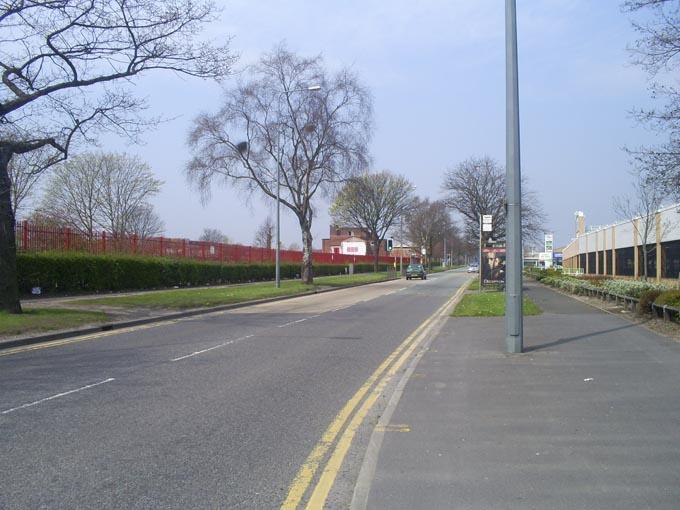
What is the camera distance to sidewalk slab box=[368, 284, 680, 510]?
426 cm

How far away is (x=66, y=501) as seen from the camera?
4297 millimetres

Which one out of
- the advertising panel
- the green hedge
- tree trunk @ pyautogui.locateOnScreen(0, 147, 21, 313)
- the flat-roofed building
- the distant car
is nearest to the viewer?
tree trunk @ pyautogui.locateOnScreen(0, 147, 21, 313)

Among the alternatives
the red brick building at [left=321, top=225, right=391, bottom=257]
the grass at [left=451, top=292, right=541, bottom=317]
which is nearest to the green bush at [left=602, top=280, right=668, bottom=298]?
the grass at [left=451, top=292, right=541, bottom=317]

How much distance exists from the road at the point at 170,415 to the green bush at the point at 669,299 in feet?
21.2

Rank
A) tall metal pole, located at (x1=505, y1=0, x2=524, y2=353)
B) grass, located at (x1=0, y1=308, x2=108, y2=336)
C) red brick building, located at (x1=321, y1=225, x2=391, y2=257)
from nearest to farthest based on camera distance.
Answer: tall metal pole, located at (x1=505, y1=0, x2=524, y2=353) → grass, located at (x1=0, y1=308, x2=108, y2=336) → red brick building, located at (x1=321, y1=225, x2=391, y2=257)

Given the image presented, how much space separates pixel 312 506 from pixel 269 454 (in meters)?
1.25

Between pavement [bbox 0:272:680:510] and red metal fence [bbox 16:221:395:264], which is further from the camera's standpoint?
red metal fence [bbox 16:221:395:264]

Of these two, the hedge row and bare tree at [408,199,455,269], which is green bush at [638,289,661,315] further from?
bare tree at [408,199,455,269]

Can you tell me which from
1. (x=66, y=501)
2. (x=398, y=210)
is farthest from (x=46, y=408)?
(x=398, y=210)

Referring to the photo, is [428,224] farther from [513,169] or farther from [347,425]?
[347,425]

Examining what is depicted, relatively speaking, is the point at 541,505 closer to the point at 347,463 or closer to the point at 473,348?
the point at 347,463

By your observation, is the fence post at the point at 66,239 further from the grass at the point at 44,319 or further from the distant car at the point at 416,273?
the distant car at the point at 416,273

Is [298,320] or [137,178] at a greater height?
[137,178]

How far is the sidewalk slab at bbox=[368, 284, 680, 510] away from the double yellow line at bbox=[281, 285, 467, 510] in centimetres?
38
